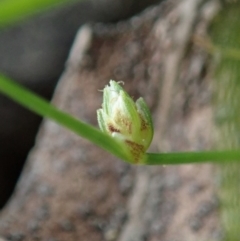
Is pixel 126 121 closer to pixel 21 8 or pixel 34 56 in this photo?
pixel 21 8

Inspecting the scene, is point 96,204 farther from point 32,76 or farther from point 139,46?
point 32,76

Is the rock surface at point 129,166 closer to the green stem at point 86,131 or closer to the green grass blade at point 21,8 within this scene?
the green stem at point 86,131

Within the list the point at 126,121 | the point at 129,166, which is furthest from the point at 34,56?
the point at 126,121

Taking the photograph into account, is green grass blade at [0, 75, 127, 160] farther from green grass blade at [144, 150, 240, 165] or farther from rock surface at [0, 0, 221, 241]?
rock surface at [0, 0, 221, 241]

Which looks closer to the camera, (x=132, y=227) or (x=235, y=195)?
(x=235, y=195)

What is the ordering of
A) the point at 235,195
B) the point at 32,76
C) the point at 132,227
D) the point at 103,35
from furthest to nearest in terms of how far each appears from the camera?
the point at 32,76, the point at 103,35, the point at 132,227, the point at 235,195

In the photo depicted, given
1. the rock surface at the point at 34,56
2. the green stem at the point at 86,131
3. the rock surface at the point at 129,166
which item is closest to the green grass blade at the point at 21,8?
the green stem at the point at 86,131

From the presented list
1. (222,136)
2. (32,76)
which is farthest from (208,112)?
(32,76)
